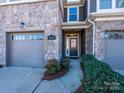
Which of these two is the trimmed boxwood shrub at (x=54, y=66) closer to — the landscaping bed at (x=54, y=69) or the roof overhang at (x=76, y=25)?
the landscaping bed at (x=54, y=69)

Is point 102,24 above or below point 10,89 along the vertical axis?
above

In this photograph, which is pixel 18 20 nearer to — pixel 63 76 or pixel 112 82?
pixel 63 76

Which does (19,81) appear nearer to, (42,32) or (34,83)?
(34,83)

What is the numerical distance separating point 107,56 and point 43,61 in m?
4.26

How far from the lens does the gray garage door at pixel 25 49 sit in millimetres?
11062

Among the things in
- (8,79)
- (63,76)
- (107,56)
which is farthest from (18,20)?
(107,56)

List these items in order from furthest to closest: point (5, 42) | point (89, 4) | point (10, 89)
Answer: point (89, 4)
point (5, 42)
point (10, 89)

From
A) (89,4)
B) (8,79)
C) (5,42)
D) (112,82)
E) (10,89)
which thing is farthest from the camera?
(89,4)

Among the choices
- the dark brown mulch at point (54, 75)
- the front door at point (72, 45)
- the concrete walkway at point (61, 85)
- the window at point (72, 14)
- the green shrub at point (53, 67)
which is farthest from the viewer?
the front door at point (72, 45)

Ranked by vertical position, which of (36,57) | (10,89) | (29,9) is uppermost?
(29,9)

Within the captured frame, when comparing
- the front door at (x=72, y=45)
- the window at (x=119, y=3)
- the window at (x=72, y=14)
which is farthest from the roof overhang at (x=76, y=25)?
the front door at (x=72, y=45)

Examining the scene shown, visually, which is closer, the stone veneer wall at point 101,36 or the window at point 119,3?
the stone veneer wall at point 101,36

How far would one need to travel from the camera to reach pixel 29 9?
10727 millimetres

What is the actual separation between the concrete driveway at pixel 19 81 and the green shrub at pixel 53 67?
0.56m
